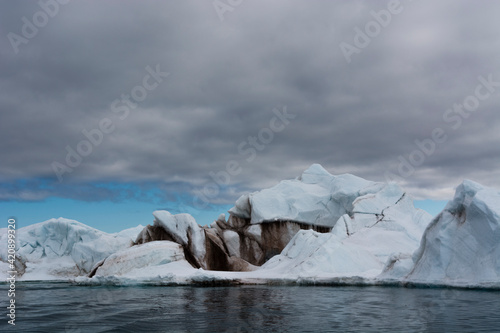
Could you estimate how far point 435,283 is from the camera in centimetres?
1959

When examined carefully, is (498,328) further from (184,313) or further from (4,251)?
(4,251)

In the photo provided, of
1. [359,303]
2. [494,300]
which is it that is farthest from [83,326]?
[494,300]

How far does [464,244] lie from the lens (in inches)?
763

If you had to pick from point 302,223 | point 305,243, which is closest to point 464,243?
point 305,243

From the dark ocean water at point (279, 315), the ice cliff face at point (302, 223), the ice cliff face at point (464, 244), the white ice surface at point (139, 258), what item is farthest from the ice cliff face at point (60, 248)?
the ice cliff face at point (464, 244)

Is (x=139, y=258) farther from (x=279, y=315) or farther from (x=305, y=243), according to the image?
(x=279, y=315)

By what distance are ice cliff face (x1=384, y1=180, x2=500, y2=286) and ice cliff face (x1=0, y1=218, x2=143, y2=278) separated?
Answer: 3206 centimetres

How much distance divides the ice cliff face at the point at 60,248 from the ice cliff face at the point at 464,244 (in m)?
32.1

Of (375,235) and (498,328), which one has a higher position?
(375,235)

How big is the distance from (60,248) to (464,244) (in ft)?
142

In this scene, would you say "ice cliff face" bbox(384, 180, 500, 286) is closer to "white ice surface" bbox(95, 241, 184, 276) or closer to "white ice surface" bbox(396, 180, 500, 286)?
"white ice surface" bbox(396, 180, 500, 286)

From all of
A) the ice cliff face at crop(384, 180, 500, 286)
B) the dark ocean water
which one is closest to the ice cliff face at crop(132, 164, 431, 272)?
the ice cliff face at crop(384, 180, 500, 286)

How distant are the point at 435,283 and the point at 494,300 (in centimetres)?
539

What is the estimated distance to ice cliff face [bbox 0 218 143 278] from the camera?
44.6 m
